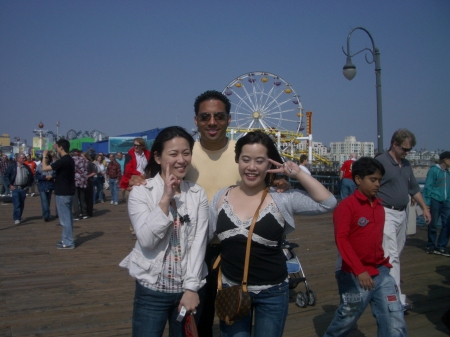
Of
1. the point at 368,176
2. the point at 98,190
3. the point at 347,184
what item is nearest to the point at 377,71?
the point at 347,184

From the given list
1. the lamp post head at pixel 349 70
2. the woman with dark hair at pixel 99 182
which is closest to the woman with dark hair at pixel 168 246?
the lamp post head at pixel 349 70

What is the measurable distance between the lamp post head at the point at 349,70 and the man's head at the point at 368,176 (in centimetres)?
933

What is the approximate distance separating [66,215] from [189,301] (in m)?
6.25

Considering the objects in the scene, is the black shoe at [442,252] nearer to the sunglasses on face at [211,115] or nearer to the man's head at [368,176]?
the man's head at [368,176]

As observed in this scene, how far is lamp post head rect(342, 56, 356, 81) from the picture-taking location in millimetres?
12211

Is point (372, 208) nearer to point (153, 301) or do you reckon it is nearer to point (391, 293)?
point (391, 293)

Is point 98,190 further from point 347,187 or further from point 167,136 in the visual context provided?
point 167,136

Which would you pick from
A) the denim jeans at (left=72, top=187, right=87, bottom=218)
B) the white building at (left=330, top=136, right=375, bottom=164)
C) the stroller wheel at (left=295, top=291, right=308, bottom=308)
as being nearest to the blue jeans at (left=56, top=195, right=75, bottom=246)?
the denim jeans at (left=72, top=187, right=87, bottom=218)

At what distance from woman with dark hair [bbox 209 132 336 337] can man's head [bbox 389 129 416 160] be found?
2357 mm

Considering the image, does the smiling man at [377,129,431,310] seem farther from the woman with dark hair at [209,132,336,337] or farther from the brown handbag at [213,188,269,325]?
the brown handbag at [213,188,269,325]

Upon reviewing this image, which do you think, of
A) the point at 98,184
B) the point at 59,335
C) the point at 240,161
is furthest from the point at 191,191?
the point at 98,184

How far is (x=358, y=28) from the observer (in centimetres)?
1209

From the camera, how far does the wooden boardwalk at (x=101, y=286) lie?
172 inches

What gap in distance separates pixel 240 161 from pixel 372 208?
1.34 meters
